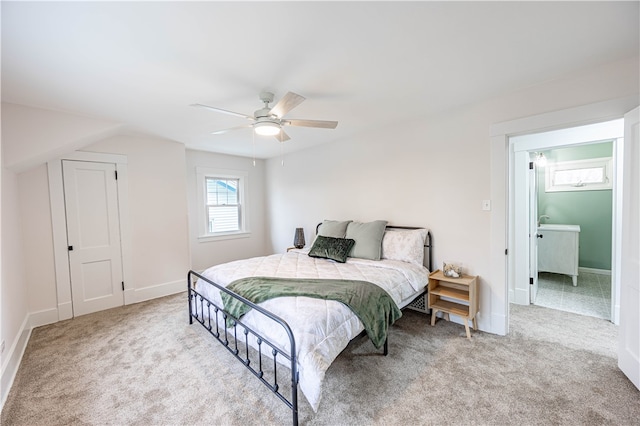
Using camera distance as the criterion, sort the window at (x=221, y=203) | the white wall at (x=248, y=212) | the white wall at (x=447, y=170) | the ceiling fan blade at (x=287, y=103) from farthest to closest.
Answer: the window at (x=221, y=203) < the white wall at (x=248, y=212) < the white wall at (x=447, y=170) < the ceiling fan blade at (x=287, y=103)

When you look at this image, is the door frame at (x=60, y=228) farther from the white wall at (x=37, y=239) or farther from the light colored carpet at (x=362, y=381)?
the light colored carpet at (x=362, y=381)

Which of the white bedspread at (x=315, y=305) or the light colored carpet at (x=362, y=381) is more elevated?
the white bedspread at (x=315, y=305)

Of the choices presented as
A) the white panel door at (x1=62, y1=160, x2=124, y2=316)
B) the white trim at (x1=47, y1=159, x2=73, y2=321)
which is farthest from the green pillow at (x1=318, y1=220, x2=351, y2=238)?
the white trim at (x1=47, y1=159, x2=73, y2=321)

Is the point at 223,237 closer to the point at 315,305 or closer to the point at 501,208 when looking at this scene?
the point at 315,305

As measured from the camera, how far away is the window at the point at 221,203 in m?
5.00

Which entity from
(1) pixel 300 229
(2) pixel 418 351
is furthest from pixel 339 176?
(2) pixel 418 351

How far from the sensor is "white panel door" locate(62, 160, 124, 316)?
11.0ft

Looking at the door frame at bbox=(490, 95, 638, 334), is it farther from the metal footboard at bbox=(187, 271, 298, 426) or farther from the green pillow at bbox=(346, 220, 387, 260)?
the metal footboard at bbox=(187, 271, 298, 426)

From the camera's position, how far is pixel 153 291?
398 centimetres

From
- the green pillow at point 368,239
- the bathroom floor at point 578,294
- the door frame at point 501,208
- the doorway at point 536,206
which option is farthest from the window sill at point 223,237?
the bathroom floor at point 578,294

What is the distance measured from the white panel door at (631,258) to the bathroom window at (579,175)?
3.55 metres

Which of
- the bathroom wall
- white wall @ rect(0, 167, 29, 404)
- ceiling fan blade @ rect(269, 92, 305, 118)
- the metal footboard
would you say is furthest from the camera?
the bathroom wall

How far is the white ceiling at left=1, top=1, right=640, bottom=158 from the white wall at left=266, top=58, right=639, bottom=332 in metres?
0.18

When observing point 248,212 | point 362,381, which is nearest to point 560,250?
point 362,381
